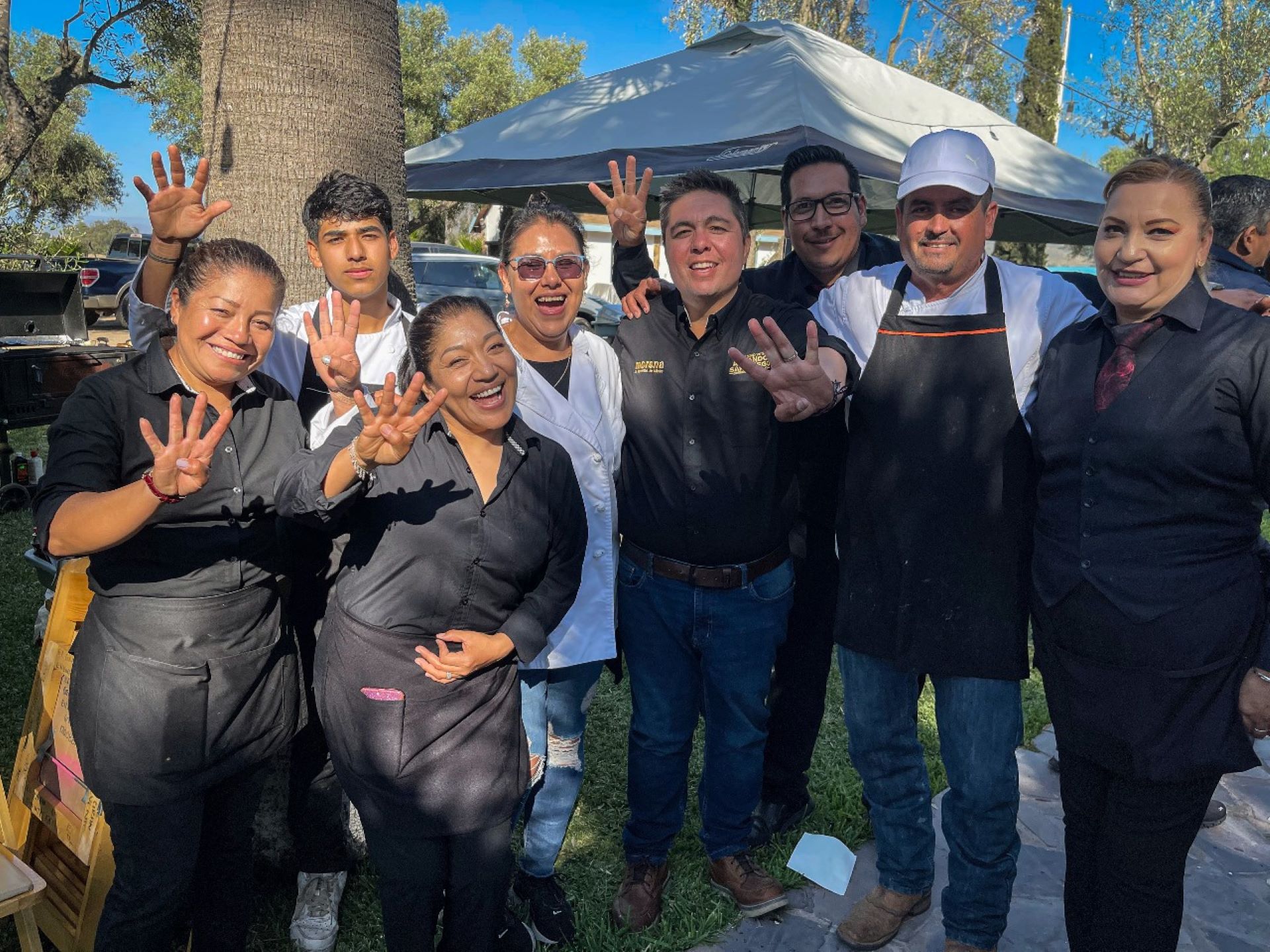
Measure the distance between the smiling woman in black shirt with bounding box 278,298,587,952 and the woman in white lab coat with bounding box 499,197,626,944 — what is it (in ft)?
0.92

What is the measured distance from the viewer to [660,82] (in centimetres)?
642

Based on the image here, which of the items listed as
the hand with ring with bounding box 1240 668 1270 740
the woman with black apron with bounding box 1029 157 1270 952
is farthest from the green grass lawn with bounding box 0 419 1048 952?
the hand with ring with bounding box 1240 668 1270 740

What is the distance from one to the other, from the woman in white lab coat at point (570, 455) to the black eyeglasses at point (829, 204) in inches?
38.8

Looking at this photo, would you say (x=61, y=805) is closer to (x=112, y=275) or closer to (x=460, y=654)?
(x=460, y=654)

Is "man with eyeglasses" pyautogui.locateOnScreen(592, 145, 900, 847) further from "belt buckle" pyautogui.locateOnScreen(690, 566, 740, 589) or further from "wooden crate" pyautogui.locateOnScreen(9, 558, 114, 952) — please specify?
"wooden crate" pyautogui.locateOnScreen(9, 558, 114, 952)

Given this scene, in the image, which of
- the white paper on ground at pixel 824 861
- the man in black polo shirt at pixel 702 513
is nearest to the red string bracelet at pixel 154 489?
the man in black polo shirt at pixel 702 513

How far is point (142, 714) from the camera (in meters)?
2.03

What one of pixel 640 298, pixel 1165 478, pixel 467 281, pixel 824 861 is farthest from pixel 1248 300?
pixel 467 281

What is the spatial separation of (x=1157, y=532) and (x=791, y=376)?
91 cm

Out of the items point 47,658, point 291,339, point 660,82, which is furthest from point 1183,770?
point 660,82

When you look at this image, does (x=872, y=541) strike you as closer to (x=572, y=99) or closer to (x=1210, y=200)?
(x=1210, y=200)

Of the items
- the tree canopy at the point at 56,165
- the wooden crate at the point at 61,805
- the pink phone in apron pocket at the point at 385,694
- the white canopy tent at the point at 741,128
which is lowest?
the wooden crate at the point at 61,805

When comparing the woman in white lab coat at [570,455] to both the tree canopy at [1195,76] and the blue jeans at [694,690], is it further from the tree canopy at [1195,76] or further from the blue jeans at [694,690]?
the tree canopy at [1195,76]

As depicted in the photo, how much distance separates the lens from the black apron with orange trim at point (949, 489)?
2359 millimetres
